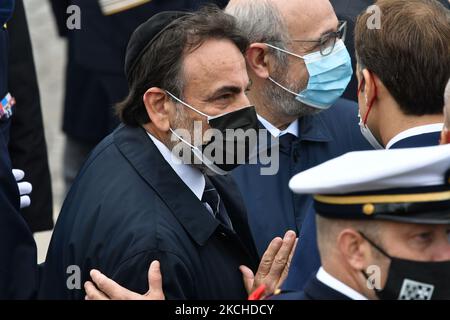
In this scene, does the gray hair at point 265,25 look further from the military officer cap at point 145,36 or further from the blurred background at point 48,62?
the blurred background at point 48,62

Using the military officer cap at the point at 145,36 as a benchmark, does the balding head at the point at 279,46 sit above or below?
below

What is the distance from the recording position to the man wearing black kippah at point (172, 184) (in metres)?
3.64

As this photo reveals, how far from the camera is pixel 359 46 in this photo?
13.4 feet

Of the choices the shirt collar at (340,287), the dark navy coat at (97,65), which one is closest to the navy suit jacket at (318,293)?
the shirt collar at (340,287)

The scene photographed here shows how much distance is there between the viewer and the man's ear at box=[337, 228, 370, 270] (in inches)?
119

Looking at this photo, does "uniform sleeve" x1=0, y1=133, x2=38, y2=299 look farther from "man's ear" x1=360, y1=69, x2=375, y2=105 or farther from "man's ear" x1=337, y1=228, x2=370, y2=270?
"man's ear" x1=337, y1=228, x2=370, y2=270

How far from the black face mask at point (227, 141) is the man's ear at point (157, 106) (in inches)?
1.4

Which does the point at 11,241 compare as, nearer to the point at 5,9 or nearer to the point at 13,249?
the point at 13,249

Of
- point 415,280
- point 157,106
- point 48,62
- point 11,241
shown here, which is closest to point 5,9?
point 157,106

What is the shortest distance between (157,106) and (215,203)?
1.35 feet

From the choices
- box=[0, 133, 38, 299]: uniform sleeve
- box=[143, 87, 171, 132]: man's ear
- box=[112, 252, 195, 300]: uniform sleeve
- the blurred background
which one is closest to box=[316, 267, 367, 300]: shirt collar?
box=[112, 252, 195, 300]: uniform sleeve

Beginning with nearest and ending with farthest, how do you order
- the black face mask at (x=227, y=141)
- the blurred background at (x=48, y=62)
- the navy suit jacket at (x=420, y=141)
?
the navy suit jacket at (x=420, y=141) < the black face mask at (x=227, y=141) < the blurred background at (x=48, y=62)
